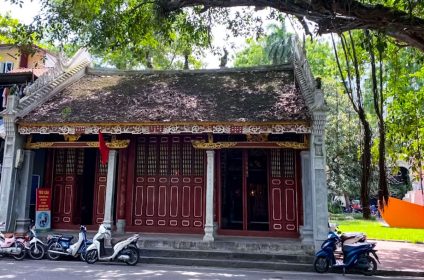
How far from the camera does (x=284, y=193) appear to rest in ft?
39.8

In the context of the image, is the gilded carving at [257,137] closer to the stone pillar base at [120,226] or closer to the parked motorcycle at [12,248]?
the stone pillar base at [120,226]

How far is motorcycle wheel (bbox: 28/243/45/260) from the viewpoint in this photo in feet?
33.6

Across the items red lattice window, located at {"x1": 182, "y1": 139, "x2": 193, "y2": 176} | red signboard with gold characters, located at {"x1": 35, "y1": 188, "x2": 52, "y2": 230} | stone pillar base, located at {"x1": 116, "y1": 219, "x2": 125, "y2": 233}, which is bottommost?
stone pillar base, located at {"x1": 116, "y1": 219, "x2": 125, "y2": 233}

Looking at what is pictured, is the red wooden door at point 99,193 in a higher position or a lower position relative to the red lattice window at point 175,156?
lower

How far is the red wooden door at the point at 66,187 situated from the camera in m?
13.1

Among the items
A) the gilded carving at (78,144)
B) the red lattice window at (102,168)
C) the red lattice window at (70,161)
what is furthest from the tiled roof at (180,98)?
the red lattice window at (102,168)

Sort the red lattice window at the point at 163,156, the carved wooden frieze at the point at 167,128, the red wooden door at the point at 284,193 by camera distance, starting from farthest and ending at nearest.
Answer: the red lattice window at the point at 163,156 < the red wooden door at the point at 284,193 < the carved wooden frieze at the point at 167,128

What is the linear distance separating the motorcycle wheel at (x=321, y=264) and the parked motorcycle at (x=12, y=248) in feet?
25.2

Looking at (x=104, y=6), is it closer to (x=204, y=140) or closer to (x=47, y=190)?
(x=204, y=140)

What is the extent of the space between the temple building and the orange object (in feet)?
35.8

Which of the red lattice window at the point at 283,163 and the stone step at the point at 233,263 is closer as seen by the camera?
the stone step at the point at 233,263

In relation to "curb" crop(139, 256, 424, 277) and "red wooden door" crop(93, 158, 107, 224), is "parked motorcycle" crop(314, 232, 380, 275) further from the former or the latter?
"red wooden door" crop(93, 158, 107, 224)

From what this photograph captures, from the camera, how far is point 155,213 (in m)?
12.8

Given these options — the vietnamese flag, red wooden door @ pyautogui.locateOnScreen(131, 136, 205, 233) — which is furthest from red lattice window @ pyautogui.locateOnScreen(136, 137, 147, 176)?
the vietnamese flag
